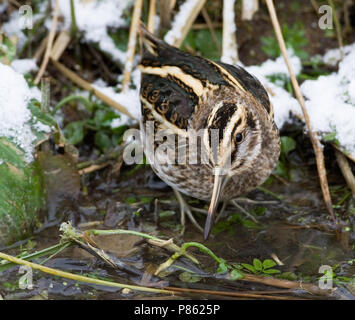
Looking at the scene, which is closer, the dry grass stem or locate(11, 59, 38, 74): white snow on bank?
locate(11, 59, 38, 74): white snow on bank

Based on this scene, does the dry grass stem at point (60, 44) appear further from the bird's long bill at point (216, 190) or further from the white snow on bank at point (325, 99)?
the bird's long bill at point (216, 190)

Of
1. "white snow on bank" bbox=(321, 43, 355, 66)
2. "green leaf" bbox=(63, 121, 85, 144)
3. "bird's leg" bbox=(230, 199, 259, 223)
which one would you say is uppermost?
"white snow on bank" bbox=(321, 43, 355, 66)

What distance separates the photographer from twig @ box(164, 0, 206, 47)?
4.31 meters

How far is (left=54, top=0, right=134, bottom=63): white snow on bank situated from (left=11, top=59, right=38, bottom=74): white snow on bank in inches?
15.3

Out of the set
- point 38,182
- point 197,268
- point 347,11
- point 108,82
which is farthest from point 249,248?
point 347,11

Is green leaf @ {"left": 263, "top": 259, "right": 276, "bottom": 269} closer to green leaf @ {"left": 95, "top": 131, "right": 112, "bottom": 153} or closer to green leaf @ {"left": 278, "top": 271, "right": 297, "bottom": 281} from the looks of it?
green leaf @ {"left": 278, "top": 271, "right": 297, "bottom": 281}

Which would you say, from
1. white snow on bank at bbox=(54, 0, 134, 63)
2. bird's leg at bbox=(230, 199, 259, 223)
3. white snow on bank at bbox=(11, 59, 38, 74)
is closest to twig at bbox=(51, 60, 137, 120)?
white snow on bank at bbox=(11, 59, 38, 74)

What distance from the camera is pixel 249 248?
3.29 m

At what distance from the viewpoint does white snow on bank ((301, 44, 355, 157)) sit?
11.9ft

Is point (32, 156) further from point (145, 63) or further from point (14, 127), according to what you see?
point (145, 63)

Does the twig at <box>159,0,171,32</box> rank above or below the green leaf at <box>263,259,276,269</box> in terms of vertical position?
above

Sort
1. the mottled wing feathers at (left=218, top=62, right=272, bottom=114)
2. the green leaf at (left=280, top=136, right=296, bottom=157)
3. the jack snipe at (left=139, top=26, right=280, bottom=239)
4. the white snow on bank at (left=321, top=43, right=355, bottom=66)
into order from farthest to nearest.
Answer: the white snow on bank at (left=321, top=43, right=355, bottom=66)
the green leaf at (left=280, top=136, right=296, bottom=157)
the mottled wing feathers at (left=218, top=62, right=272, bottom=114)
the jack snipe at (left=139, top=26, right=280, bottom=239)

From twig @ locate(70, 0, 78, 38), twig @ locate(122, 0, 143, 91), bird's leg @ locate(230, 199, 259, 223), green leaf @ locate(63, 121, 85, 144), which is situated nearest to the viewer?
bird's leg @ locate(230, 199, 259, 223)

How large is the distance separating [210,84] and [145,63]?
0.58 metres
